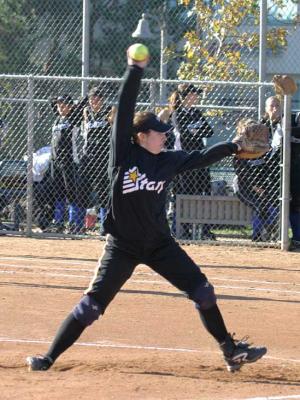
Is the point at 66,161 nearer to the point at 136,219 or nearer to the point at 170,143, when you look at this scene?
the point at 170,143

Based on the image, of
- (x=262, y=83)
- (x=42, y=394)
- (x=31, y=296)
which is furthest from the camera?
(x=262, y=83)

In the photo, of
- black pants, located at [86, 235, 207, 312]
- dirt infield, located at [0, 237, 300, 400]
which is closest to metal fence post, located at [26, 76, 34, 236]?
dirt infield, located at [0, 237, 300, 400]

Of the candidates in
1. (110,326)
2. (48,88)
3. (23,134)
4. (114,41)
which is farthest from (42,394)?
(114,41)

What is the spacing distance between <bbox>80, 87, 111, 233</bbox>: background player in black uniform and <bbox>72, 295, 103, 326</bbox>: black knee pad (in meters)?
7.02

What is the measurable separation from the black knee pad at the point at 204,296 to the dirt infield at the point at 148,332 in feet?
1.53

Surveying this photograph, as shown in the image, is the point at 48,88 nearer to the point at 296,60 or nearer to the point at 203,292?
the point at 296,60

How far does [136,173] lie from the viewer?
20.1ft

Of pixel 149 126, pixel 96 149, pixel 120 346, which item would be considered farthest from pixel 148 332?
pixel 96 149

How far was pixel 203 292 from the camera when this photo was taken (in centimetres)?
627

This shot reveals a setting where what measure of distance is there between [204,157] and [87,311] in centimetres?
124

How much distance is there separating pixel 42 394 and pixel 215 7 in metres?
11.4

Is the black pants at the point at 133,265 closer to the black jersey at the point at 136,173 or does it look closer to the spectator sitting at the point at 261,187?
the black jersey at the point at 136,173

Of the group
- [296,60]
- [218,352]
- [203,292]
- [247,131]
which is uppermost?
[296,60]

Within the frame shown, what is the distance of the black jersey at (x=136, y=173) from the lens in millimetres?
6082
